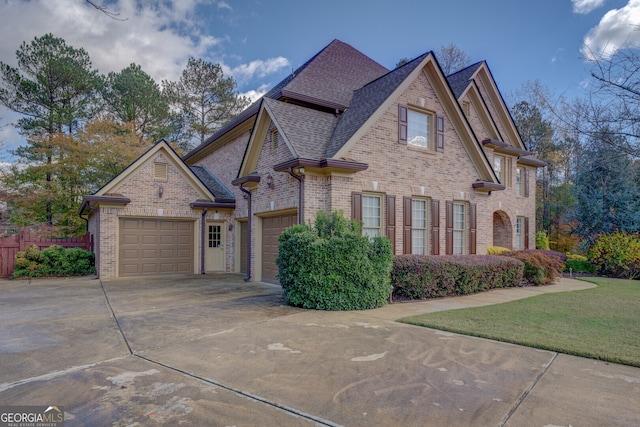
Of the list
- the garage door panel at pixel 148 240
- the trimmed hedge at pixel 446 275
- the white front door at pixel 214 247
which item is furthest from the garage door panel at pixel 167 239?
the trimmed hedge at pixel 446 275

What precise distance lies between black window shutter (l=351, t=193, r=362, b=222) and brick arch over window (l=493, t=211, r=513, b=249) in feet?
34.9

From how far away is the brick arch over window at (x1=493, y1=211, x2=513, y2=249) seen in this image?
18.4 meters

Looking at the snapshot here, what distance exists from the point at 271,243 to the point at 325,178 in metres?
3.19

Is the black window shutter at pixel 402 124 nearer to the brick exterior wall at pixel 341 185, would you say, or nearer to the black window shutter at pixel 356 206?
the brick exterior wall at pixel 341 185

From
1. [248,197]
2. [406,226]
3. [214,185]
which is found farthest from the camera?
[214,185]

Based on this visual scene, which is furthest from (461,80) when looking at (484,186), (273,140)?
(273,140)

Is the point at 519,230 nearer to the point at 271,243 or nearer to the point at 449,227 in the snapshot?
the point at 449,227

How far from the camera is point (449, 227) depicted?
12836 millimetres

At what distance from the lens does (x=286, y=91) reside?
12820 millimetres

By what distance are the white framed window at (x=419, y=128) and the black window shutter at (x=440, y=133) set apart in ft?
0.86

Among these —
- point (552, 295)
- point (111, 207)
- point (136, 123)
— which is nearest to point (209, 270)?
point (111, 207)

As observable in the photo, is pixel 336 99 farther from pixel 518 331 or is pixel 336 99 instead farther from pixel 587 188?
pixel 587 188

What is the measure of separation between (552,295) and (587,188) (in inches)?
514

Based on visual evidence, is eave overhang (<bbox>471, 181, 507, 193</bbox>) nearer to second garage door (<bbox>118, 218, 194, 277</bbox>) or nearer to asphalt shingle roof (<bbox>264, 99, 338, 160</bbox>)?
asphalt shingle roof (<bbox>264, 99, 338, 160</bbox>)
